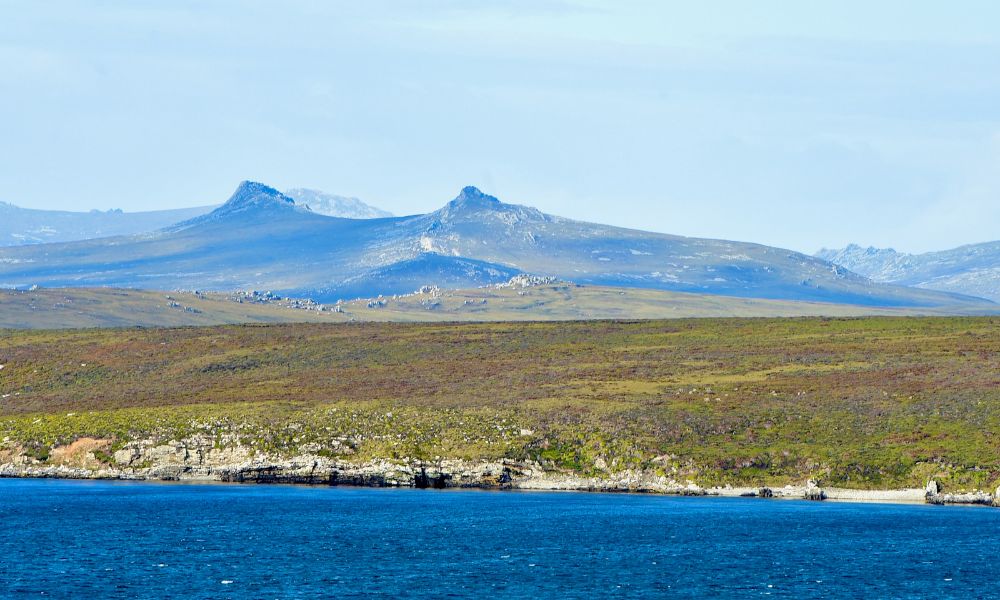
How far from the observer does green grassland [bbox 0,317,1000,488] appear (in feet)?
394

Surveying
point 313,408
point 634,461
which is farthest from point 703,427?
point 313,408

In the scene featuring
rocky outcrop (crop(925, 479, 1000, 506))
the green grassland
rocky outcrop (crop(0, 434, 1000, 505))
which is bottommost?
rocky outcrop (crop(0, 434, 1000, 505))

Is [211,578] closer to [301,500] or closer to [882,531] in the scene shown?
[301,500]

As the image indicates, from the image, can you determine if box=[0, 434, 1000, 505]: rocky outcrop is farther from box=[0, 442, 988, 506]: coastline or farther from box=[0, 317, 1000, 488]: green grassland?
box=[0, 317, 1000, 488]: green grassland

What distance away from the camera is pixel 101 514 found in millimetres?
102188

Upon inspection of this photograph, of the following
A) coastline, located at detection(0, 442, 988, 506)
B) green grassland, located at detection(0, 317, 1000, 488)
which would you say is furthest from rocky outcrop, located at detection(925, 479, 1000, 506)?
green grassland, located at detection(0, 317, 1000, 488)

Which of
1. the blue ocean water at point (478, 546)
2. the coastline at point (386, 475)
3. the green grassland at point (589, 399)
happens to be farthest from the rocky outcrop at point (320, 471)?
the blue ocean water at point (478, 546)

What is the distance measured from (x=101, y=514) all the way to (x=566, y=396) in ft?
185

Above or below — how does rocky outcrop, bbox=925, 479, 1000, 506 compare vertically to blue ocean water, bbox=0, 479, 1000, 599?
above

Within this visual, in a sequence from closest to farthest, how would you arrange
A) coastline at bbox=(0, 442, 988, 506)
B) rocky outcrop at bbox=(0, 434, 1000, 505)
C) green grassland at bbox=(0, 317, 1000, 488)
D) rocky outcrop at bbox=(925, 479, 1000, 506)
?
1. rocky outcrop at bbox=(925, 479, 1000, 506)
2. coastline at bbox=(0, 442, 988, 506)
3. rocky outcrop at bbox=(0, 434, 1000, 505)
4. green grassland at bbox=(0, 317, 1000, 488)

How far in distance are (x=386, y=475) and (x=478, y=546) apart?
37788 mm

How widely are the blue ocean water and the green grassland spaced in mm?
7382

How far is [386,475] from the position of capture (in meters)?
125

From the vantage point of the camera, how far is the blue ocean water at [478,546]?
7431 cm
